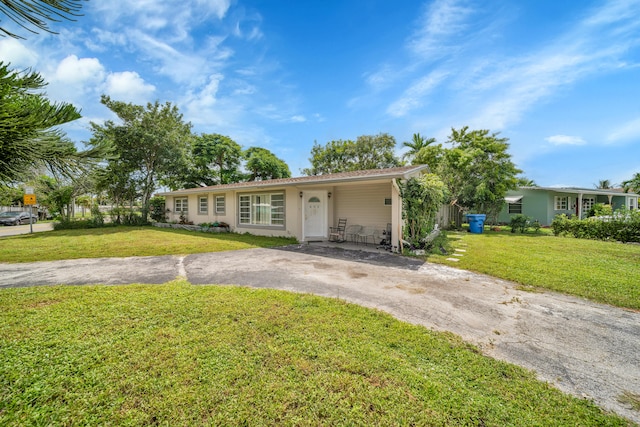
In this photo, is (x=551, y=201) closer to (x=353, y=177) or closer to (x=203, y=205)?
(x=353, y=177)

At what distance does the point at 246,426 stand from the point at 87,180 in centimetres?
251

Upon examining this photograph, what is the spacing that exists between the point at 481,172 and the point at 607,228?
658 centimetres

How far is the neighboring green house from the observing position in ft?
61.4

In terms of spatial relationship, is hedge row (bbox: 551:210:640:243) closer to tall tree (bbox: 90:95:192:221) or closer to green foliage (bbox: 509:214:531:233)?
green foliage (bbox: 509:214:531:233)

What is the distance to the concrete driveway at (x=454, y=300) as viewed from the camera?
264cm

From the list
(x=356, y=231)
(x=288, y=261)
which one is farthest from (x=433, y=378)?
(x=356, y=231)

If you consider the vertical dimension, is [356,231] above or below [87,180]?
below

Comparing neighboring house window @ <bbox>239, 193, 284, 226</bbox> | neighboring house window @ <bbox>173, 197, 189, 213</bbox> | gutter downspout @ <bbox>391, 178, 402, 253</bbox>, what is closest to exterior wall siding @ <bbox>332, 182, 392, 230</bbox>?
gutter downspout @ <bbox>391, 178, 402, 253</bbox>

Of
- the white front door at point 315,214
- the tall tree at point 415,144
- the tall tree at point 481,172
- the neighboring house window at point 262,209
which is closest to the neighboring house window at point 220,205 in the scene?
the neighboring house window at point 262,209

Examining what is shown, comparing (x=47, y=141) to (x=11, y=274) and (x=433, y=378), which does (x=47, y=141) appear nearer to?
(x=433, y=378)

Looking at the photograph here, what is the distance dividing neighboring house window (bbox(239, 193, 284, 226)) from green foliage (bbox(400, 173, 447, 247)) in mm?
5834

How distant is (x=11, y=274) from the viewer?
5.82 metres

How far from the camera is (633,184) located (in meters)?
23.2

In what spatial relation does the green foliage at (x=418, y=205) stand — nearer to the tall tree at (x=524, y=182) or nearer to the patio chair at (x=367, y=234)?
the patio chair at (x=367, y=234)
